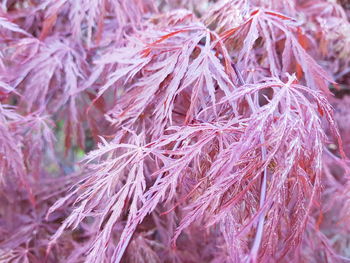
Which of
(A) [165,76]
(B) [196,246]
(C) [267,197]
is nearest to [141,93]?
(A) [165,76]

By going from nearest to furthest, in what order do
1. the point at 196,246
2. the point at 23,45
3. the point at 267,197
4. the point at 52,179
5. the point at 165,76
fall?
the point at 267,197
the point at 165,76
the point at 23,45
the point at 196,246
the point at 52,179

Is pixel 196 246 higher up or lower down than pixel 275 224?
lower down

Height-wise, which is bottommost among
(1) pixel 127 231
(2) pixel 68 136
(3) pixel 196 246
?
(3) pixel 196 246

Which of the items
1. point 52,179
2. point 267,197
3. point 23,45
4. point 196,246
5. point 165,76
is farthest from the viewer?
point 52,179

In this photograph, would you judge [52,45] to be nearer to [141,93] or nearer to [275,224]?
[141,93]

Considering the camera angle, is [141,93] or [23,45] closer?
[141,93]

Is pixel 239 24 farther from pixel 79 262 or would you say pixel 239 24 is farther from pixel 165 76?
pixel 79 262

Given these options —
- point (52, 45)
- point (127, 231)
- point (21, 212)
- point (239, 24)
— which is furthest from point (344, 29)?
point (21, 212)
